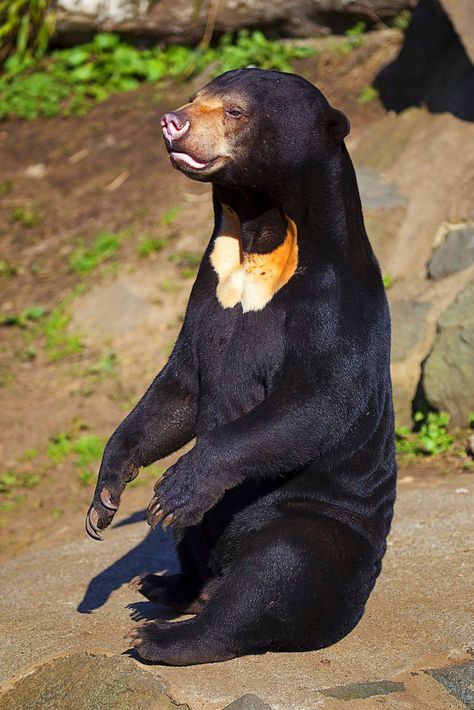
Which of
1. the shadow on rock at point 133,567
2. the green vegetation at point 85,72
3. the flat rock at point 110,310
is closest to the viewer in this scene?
the shadow on rock at point 133,567

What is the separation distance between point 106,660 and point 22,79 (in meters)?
9.86

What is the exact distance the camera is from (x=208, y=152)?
3.56 metres

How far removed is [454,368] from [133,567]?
7.96 feet

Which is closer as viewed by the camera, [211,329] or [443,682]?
[443,682]

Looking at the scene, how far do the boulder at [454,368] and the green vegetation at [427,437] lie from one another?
7cm

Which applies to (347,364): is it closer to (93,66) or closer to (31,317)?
(31,317)

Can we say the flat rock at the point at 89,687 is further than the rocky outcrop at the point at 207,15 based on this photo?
No

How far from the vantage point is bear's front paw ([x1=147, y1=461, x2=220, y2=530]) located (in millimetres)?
3473

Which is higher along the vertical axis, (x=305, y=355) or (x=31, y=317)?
(x=305, y=355)

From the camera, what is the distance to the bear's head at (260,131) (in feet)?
11.8

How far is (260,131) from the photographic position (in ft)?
11.8

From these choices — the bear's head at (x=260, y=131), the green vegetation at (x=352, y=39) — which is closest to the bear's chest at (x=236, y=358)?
the bear's head at (x=260, y=131)

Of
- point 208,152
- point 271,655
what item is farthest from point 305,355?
point 271,655

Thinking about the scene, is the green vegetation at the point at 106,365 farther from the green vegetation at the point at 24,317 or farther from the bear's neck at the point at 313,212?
the bear's neck at the point at 313,212
